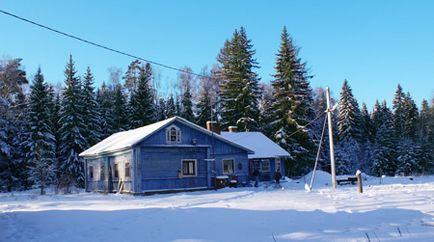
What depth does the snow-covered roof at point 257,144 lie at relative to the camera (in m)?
34.6

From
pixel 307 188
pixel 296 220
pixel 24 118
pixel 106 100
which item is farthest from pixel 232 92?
pixel 296 220

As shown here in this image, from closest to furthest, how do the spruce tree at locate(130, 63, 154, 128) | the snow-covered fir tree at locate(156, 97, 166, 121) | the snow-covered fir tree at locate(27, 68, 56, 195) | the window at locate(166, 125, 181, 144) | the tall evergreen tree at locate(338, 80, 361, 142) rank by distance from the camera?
the window at locate(166, 125, 181, 144) < the snow-covered fir tree at locate(27, 68, 56, 195) < the spruce tree at locate(130, 63, 154, 128) < the snow-covered fir tree at locate(156, 97, 166, 121) < the tall evergreen tree at locate(338, 80, 361, 142)

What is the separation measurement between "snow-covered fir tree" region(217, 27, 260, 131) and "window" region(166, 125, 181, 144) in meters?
19.9

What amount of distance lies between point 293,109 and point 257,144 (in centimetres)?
985

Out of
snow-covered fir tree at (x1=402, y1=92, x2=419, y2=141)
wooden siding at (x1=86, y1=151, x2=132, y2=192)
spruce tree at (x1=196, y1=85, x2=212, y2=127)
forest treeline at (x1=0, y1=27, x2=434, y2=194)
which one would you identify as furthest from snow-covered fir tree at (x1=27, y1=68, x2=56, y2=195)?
snow-covered fir tree at (x1=402, y1=92, x2=419, y2=141)

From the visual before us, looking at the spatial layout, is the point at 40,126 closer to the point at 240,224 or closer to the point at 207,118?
the point at 207,118

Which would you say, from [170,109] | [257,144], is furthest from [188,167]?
[170,109]

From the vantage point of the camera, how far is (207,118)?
50750 mm

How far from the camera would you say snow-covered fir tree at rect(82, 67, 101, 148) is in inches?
1705

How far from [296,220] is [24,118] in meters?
37.6

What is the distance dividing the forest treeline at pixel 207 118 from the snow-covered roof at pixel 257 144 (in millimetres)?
4293

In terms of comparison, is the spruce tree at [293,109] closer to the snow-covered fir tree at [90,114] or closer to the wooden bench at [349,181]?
the wooden bench at [349,181]

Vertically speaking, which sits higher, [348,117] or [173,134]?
[348,117]

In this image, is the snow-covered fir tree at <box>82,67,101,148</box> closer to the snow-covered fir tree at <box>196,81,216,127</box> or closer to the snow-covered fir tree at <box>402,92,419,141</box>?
the snow-covered fir tree at <box>196,81,216,127</box>
